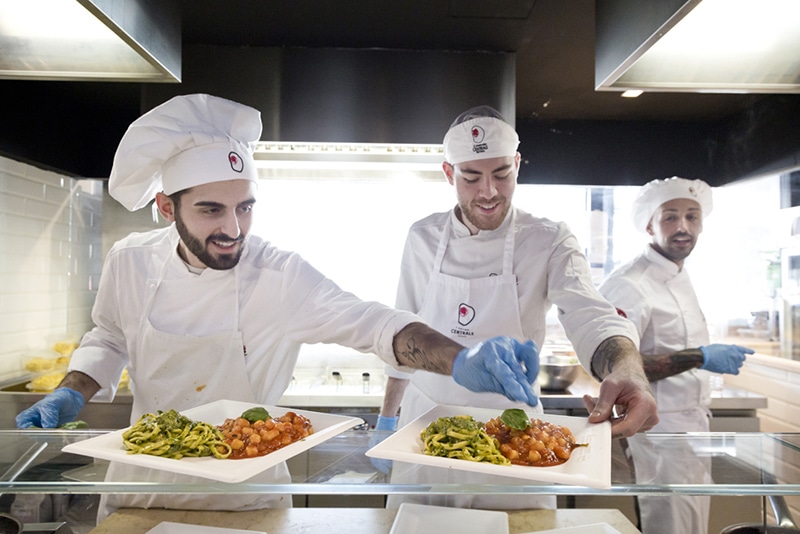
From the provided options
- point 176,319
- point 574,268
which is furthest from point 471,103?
point 176,319

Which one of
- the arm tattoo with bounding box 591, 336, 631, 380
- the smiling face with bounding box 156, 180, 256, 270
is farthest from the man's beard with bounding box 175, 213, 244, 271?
the arm tattoo with bounding box 591, 336, 631, 380

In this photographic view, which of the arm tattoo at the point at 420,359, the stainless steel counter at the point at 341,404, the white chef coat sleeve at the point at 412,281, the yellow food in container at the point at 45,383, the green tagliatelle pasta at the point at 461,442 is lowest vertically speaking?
the stainless steel counter at the point at 341,404

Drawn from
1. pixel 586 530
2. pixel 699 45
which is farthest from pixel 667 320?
pixel 586 530

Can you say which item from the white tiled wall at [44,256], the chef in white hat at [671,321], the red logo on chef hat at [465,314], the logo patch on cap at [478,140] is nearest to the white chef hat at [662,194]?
the chef in white hat at [671,321]

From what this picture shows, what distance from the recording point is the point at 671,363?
265 centimetres

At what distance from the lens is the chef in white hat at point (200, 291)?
73.7 inches

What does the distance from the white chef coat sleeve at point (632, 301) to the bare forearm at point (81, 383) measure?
216 centimetres

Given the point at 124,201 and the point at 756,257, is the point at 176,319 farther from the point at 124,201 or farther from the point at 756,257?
the point at 756,257

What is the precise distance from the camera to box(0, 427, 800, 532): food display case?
35.8 inches

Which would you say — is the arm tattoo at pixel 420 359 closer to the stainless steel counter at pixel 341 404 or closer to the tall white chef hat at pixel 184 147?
the tall white chef hat at pixel 184 147

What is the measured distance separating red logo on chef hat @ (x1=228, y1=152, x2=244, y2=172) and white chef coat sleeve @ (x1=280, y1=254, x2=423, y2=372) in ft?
1.11

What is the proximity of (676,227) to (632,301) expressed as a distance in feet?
2.08

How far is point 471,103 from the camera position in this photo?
3039 mm

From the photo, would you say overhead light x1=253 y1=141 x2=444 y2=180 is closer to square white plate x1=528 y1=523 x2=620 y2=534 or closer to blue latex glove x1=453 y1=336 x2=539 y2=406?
blue latex glove x1=453 y1=336 x2=539 y2=406
